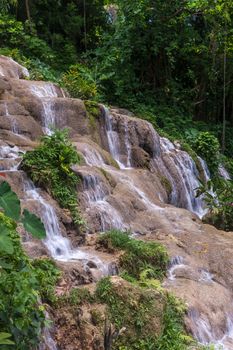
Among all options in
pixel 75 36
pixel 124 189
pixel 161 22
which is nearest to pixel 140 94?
pixel 161 22

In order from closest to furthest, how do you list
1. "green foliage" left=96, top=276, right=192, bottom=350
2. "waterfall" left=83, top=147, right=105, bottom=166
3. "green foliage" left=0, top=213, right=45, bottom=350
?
"green foliage" left=0, top=213, right=45, bottom=350
"green foliage" left=96, top=276, right=192, bottom=350
"waterfall" left=83, top=147, right=105, bottom=166

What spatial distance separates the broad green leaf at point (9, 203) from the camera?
327cm

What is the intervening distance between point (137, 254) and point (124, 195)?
263 cm

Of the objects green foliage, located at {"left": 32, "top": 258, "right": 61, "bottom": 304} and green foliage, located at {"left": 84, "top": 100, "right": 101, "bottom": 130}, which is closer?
green foliage, located at {"left": 32, "top": 258, "right": 61, "bottom": 304}

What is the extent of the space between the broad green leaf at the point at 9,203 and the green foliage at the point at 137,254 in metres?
3.74

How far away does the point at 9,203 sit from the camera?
131 inches

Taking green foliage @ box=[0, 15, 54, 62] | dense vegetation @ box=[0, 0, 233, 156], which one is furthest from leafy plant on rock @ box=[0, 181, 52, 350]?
green foliage @ box=[0, 15, 54, 62]

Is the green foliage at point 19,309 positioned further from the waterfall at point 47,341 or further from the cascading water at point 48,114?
the cascading water at point 48,114

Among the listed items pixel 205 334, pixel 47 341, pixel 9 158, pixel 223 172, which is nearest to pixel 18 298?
pixel 47 341

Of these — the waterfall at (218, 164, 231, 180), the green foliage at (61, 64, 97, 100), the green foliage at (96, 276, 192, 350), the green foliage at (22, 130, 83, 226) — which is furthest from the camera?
the waterfall at (218, 164, 231, 180)

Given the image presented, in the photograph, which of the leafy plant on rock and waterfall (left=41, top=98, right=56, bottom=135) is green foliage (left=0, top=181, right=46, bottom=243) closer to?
the leafy plant on rock

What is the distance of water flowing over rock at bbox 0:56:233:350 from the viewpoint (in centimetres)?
680

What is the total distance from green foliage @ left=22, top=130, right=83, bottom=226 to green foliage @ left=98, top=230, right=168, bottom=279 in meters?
0.78

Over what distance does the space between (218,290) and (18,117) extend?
629 cm
